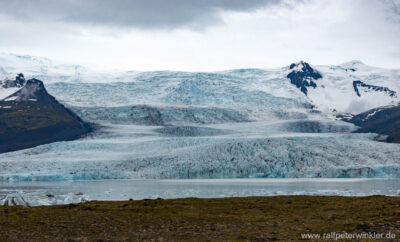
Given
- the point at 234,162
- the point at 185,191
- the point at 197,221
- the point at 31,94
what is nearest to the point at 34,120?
the point at 31,94

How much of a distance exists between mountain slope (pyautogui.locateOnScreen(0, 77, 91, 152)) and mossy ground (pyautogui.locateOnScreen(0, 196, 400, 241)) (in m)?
127

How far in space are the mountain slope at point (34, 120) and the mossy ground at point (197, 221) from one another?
126757mm

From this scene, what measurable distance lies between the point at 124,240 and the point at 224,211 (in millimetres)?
10376

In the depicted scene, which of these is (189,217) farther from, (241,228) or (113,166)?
(113,166)

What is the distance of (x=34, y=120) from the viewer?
176375 millimetres

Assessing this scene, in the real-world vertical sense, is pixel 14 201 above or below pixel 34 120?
above

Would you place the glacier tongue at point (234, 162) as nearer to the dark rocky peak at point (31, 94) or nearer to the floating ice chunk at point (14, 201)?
the floating ice chunk at point (14, 201)

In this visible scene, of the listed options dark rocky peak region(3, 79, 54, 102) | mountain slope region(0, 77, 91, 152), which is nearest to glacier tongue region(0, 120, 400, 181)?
mountain slope region(0, 77, 91, 152)

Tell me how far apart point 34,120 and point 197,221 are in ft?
544

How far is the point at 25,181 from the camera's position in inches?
2965

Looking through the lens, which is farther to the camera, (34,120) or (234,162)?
(34,120)

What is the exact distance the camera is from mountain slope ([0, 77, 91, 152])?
516ft

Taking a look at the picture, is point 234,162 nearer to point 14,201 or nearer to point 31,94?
point 14,201

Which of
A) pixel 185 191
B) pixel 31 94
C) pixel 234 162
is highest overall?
pixel 31 94
